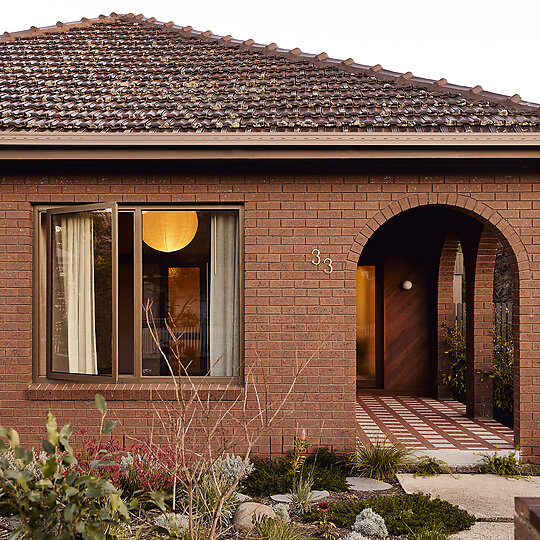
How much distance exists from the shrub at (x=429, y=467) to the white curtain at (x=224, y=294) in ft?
6.97

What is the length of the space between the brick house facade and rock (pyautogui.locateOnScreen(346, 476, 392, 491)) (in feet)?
1.51

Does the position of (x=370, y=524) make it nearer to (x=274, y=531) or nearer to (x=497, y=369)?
(x=274, y=531)

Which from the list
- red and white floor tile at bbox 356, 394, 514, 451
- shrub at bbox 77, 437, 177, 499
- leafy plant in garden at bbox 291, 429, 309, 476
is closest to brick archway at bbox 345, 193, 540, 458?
red and white floor tile at bbox 356, 394, 514, 451

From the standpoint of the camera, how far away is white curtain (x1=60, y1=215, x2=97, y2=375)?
20.8 ft

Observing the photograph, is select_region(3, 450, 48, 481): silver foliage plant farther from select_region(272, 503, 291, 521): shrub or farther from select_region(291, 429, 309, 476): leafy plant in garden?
select_region(291, 429, 309, 476): leafy plant in garden

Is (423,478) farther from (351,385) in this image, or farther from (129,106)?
(129,106)

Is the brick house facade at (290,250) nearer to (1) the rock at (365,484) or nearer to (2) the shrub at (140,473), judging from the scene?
(1) the rock at (365,484)

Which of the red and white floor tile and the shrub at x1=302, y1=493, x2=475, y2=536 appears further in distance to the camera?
the red and white floor tile

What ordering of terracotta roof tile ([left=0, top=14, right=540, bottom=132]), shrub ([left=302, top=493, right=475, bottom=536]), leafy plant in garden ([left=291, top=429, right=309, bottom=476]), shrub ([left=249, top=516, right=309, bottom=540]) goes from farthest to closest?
terracotta roof tile ([left=0, top=14, right=540, bottom=132])
leafy plant in garden ([left=291, top=429, right=309, bottom=476])
shrub ([left=302, top=493, right=475, bottom=536])
shrub ([left=249, top=516, right=309, bottom=540])

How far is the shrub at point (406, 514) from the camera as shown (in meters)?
4.54

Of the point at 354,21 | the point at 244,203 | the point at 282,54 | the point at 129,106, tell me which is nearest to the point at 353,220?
the point at 244,203

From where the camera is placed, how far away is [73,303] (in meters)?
6.43

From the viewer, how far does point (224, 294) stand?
255 inches

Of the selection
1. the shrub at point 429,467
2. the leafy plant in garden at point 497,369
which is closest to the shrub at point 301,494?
the shrub at point 429,467
